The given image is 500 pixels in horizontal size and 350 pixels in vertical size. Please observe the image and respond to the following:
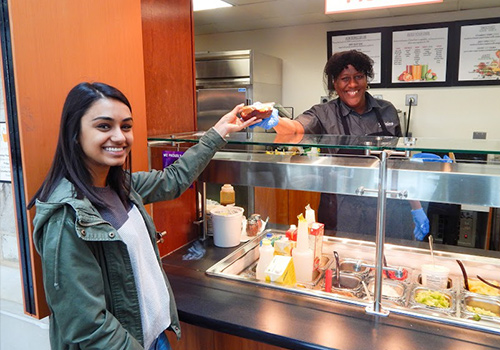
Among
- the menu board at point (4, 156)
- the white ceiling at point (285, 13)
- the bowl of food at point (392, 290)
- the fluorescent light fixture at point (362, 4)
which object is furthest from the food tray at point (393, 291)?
the white ceiling at point (285, 13)

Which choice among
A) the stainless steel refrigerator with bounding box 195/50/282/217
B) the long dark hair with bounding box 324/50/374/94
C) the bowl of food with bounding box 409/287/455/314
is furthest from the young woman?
the stainless steel refrigerator with bounding box 195/50/282/217

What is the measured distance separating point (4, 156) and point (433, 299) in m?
1.64

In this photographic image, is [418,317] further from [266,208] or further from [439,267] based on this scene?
[266,208]

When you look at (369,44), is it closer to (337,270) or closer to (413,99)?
(413,99)

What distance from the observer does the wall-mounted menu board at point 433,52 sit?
12.7 ft

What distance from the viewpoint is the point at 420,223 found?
5.61 feet

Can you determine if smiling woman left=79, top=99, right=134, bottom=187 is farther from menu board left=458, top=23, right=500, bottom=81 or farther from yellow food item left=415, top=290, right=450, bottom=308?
menu board left=458, top=23, right=500, bottom=81

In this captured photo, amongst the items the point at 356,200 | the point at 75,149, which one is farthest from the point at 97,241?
the point at 356,200

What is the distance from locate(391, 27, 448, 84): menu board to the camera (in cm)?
402

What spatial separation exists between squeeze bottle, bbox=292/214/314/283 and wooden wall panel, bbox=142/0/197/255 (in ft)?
1.96

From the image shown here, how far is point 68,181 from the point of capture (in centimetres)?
105

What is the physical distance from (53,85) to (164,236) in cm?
83

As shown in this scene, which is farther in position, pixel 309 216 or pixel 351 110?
pixel 351 110

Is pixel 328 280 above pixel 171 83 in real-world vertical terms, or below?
below
